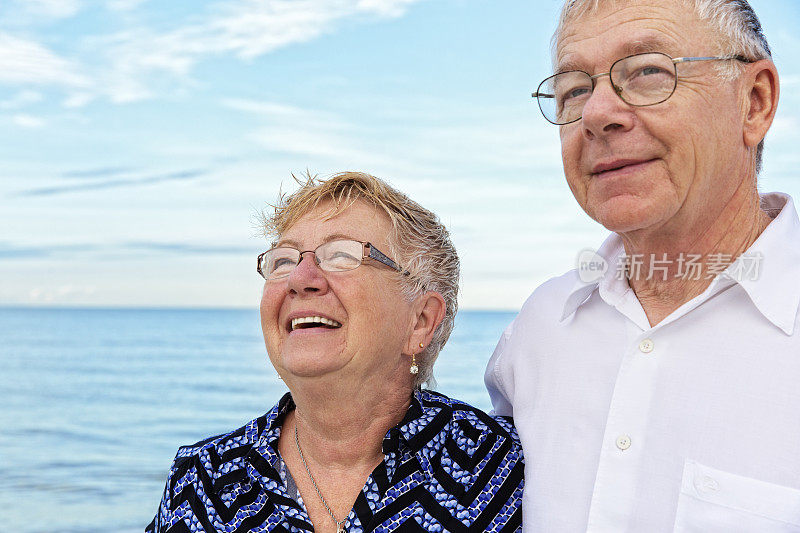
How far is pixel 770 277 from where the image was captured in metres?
1.97

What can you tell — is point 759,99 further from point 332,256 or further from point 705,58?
point 332,256

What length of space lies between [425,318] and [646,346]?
2.83 feet

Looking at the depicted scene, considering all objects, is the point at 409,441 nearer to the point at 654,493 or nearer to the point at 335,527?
the point at 335,527

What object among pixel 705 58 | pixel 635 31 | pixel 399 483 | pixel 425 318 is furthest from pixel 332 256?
pixel 705 58

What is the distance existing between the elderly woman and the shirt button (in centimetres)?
56

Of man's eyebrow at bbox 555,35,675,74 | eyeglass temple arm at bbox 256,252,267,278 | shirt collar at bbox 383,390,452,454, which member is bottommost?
shirt collar at bbox 383,390,452,454

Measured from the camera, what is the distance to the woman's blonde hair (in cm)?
259

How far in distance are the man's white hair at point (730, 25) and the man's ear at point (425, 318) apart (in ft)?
3.42

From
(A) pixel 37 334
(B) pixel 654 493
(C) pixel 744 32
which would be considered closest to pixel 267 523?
(B) pixel 654 493

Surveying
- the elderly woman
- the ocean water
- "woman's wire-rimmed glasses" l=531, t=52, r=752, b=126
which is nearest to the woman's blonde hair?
the elderly woman

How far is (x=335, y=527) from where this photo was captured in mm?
2354

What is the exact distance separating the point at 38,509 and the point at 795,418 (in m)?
8.64

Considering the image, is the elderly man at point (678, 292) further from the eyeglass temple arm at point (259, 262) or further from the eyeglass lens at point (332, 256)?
the eyeglass temple arm at point (259, 262)

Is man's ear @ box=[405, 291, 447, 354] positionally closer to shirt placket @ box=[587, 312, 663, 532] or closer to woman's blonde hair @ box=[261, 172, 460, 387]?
woman's blonde hair @ box=[261, 172, 460, 387]
